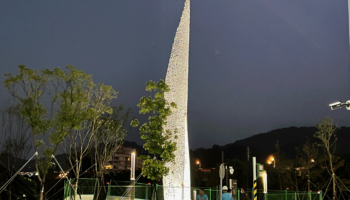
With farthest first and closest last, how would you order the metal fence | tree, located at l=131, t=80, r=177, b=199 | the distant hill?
the distant hill, the metal fence, tree, located at l=131, t=80, r=177, b=199

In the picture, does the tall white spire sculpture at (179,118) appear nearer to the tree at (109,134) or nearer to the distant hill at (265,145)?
the tree at (109,134)

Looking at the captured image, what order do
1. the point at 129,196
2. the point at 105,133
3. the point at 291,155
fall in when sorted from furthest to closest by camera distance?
the point at 291,155
the point at 105,133
the point at 129,196

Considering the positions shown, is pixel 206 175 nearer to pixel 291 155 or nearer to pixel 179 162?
pixel 291 155

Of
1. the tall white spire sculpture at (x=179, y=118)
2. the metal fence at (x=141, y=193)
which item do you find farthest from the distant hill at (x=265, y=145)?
the tall white spire sculpture at (x=179, y=118)

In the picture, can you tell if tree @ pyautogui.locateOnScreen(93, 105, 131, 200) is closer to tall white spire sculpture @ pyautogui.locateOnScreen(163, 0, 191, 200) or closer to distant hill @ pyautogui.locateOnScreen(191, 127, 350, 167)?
tall white spire sculpture @ pyautogui.locateOnScreen(163, 0, 191, 200)

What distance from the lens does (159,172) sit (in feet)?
42.7

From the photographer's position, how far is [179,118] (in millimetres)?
13781

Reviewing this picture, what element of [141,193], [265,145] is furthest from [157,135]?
[265,145]

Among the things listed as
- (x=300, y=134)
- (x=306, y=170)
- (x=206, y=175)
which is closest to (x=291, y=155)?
(x=300, y=134)

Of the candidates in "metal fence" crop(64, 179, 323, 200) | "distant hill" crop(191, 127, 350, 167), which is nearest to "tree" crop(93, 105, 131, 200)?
"metal fence" crop(64, 179, 323, 200)

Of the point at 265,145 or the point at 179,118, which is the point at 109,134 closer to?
the point at 179,118

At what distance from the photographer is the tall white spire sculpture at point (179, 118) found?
44.6 ft

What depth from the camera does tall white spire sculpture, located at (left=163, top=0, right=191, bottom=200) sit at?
44.6ft

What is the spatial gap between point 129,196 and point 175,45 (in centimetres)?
639
